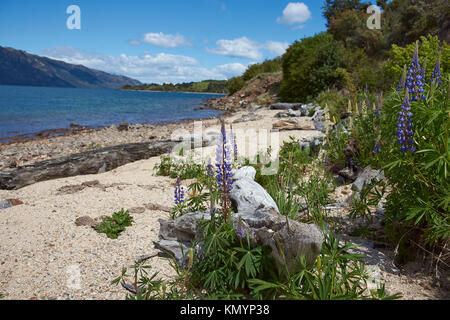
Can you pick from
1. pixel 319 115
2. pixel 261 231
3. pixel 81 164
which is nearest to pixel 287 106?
pixel 319 115

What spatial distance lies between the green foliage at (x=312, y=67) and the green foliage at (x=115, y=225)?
14422 millimetres

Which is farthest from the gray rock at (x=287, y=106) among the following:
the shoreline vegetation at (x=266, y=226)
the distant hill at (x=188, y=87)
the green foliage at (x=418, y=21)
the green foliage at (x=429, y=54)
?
the distant hill at (x=188, y=87)

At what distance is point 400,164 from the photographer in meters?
2.59

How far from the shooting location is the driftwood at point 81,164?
6.39 metres

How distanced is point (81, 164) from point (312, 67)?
586 inches

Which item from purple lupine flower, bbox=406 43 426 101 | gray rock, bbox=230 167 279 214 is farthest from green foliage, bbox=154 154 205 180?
purple lupine flower, bbox=406 43 426 101

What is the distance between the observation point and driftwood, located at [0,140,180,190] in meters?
6.39

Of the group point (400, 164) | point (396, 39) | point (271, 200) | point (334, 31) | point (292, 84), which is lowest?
point (271, 200)

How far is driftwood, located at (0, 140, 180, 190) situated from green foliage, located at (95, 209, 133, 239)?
3947mm

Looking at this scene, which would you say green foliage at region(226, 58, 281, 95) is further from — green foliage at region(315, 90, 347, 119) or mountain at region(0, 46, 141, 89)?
mountain at region(0, 46, 141, 89)

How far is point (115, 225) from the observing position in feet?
12.0

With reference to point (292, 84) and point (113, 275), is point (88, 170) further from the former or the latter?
point (292, 84)
